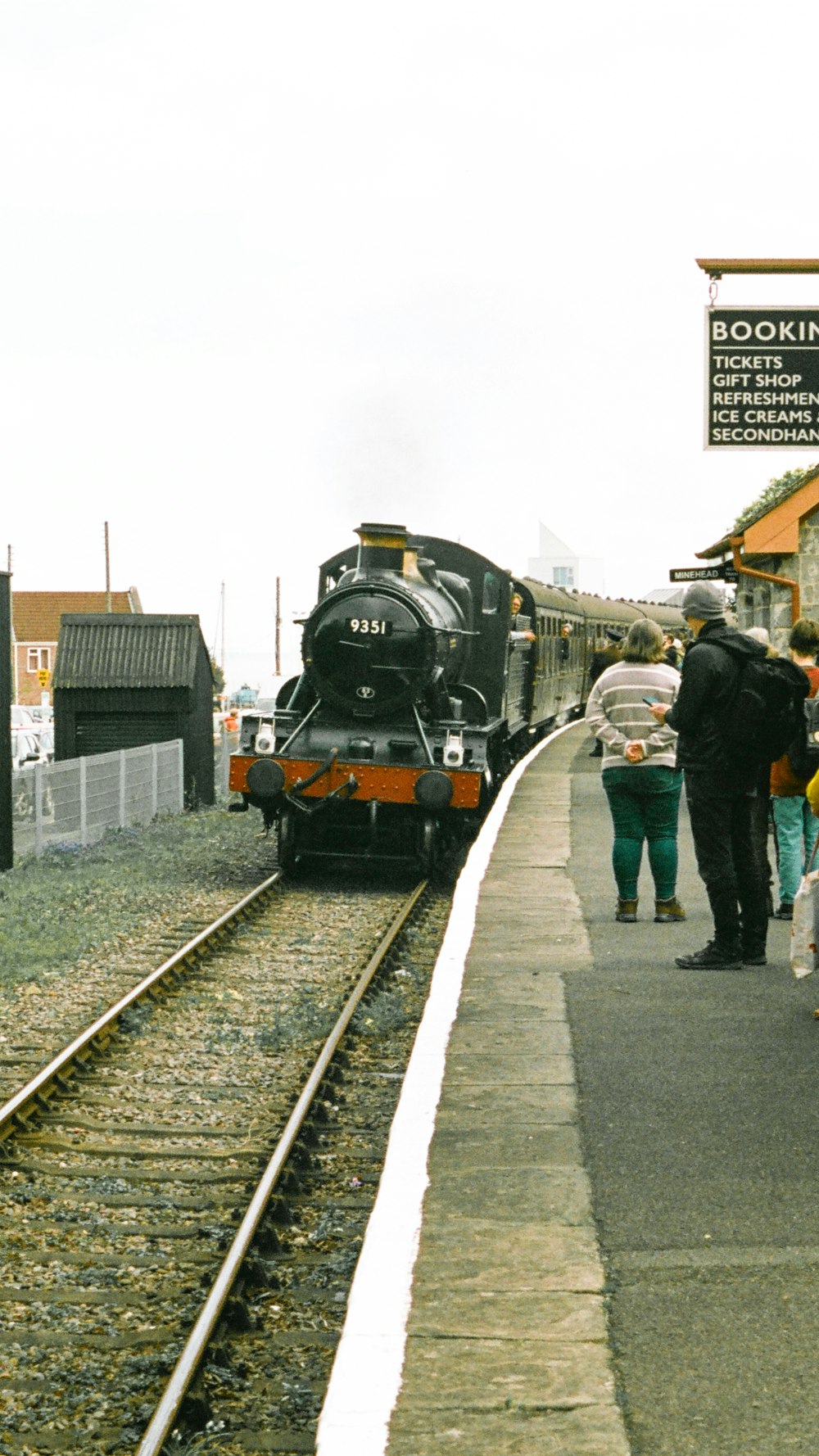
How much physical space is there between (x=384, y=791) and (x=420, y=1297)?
34.1 ft

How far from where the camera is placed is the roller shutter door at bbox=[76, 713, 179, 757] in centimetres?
2389

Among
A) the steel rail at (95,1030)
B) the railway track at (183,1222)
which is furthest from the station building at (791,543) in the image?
the railway track at (183,1222)

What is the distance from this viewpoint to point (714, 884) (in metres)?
7.61

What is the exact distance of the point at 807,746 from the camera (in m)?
8.02

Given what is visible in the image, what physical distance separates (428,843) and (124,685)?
989 centimetres

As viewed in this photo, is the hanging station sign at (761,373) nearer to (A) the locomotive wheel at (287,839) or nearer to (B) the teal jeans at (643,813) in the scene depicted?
(B) the teal jeans at (643,813)

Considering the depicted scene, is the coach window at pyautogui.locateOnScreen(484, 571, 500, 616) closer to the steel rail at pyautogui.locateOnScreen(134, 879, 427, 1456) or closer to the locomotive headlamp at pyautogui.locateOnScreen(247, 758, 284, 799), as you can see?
the locomotive headlamp at pyautogui.locateOnScreen(247, 758, 284, 799)

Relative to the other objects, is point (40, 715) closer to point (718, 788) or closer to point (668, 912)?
point (668, 912)

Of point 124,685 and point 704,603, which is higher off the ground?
point 704,603

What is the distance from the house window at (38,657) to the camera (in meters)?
93.3

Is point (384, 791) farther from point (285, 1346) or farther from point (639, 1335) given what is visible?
point (639, 1335)

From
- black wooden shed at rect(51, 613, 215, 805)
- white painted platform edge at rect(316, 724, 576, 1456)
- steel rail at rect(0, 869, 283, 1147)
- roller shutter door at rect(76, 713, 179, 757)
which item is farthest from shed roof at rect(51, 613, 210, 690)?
white painted platform edge at rect(316, 724, 576, 1456)

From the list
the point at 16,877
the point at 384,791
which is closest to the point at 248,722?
the point at 384,791

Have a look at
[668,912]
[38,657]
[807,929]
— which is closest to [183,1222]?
[807,929]
